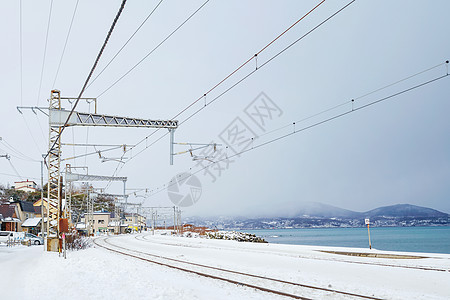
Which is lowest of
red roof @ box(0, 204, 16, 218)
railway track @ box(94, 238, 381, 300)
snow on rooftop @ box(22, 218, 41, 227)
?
railway track @ box(94, 238, 381, 300)

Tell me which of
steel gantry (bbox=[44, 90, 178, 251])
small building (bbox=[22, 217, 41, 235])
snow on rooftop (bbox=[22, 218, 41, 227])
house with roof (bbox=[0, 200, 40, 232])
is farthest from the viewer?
small building (bbox=[22, 217, 41, 235])

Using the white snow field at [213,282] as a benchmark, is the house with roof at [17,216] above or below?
above

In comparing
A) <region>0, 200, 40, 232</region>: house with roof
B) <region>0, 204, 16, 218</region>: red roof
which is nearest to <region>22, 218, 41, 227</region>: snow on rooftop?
<region>0, 200, 40, 232</region>: house with roof

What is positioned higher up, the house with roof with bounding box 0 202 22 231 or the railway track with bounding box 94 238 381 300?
the house with roof with bounding box 0 202 22 231

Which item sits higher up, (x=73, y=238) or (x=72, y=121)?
(x=72, y=121)

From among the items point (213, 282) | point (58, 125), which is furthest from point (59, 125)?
point (213, 282)

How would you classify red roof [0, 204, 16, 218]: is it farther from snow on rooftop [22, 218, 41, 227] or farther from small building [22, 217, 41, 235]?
small building [22, 217, 41, 235]

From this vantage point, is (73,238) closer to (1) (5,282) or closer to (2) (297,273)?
(1) (5,282)

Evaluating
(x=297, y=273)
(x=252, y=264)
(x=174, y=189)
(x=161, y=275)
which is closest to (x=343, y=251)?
(x=252, y=264)

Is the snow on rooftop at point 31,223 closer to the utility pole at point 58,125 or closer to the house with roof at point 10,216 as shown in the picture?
the house with roof at point 10,216

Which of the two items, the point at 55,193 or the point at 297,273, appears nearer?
the point at 297,273

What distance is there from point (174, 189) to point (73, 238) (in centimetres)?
2617

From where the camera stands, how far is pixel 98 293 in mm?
11328

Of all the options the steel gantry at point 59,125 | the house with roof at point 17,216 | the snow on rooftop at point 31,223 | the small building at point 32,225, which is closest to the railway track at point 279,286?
the steel gantry at point 59,125
